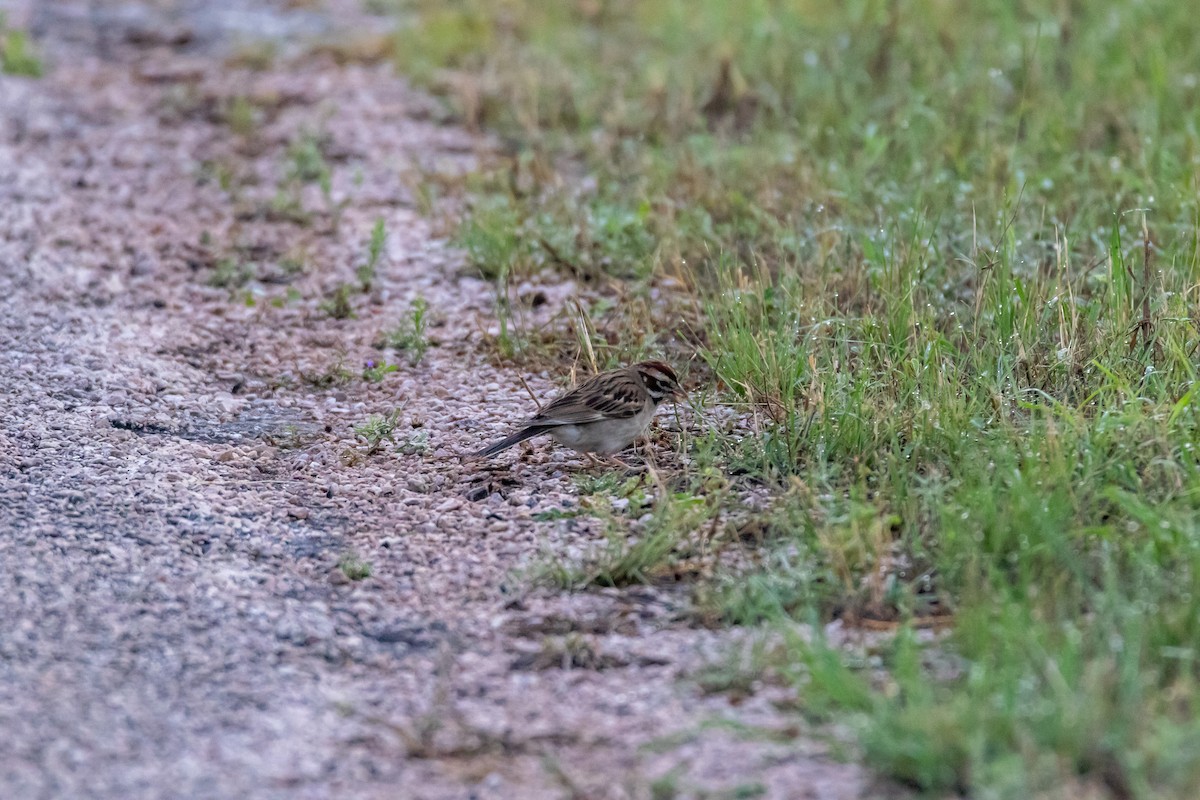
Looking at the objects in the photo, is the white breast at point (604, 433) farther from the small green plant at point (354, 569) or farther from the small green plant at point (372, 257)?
the small green plant at point (372, 257)

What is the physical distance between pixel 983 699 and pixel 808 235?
3.99m

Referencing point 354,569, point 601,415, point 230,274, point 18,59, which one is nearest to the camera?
point 354,569

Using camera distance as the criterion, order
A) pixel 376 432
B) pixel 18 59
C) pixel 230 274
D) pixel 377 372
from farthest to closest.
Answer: pixel 18 59, pixel 230 274, pixel 377 372, pixel 376 432

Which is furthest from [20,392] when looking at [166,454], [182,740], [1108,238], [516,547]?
[1108,238]

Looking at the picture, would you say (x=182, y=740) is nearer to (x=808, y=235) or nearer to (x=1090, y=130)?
(x=808, y=235)

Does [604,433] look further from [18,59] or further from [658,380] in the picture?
[18,59]

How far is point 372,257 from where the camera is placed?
7.66 metres

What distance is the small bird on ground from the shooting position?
5.51 metres

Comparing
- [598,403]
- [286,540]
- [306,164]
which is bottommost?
[286,540]

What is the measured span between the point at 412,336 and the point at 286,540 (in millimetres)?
1987

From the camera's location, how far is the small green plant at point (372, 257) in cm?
756

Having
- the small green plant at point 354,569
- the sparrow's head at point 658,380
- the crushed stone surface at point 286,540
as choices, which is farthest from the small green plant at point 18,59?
the small green plant at point 354,569

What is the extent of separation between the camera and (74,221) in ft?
26.9

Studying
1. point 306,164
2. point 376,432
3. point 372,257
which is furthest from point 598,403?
point 306,164
